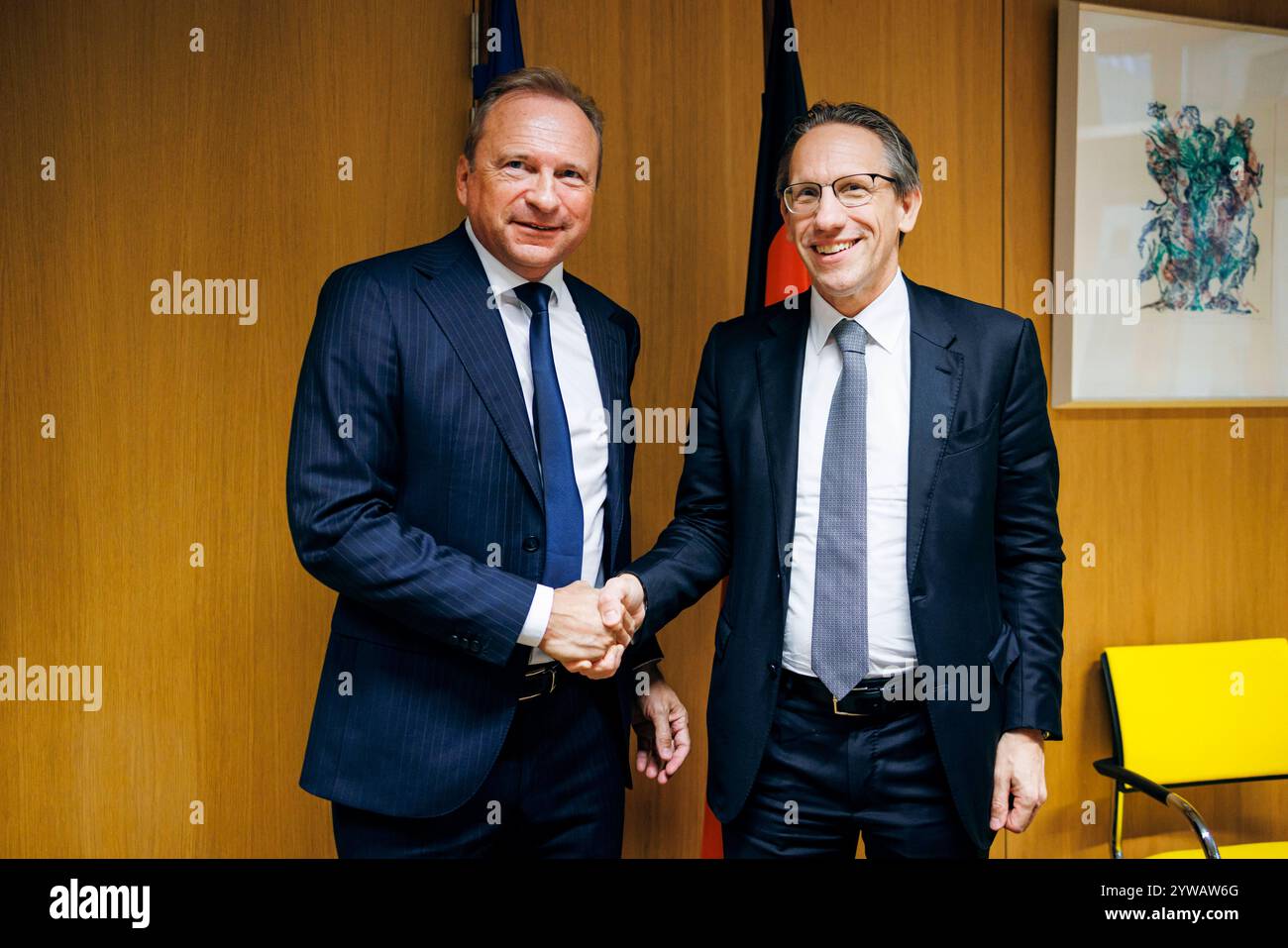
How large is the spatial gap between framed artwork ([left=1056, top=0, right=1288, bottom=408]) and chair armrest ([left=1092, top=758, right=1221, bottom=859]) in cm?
104

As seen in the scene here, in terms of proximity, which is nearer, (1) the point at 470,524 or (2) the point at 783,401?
(1) the point at 470,524

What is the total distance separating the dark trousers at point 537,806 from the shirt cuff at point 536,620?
0.54ft

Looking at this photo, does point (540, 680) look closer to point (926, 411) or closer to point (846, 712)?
point (846, 712)

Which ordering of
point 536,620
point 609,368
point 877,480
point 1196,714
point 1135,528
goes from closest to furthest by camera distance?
point 536,620, point 877,480, point 609,368, point 1196,714, point 1135,528

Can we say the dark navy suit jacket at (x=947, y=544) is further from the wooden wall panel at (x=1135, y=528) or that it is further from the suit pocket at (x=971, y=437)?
the wooden wall panel at (x=1135, y=528)

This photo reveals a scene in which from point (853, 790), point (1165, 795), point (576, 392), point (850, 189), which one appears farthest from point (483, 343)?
point (1165, 795)

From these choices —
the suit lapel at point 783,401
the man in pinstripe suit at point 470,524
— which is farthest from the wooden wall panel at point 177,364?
the suit lapel at point 783,401

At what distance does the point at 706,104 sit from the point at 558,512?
4.69 feet

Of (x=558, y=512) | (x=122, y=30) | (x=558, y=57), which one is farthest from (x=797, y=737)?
(x=122, y=30)

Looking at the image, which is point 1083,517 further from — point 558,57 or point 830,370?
point 558,57

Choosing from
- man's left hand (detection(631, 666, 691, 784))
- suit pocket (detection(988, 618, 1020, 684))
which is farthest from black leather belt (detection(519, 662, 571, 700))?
suit pocket (detection(988, 618, 1020, 684))

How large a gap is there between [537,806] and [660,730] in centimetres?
30

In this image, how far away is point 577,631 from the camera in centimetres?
156

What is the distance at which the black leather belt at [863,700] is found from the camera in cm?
158
